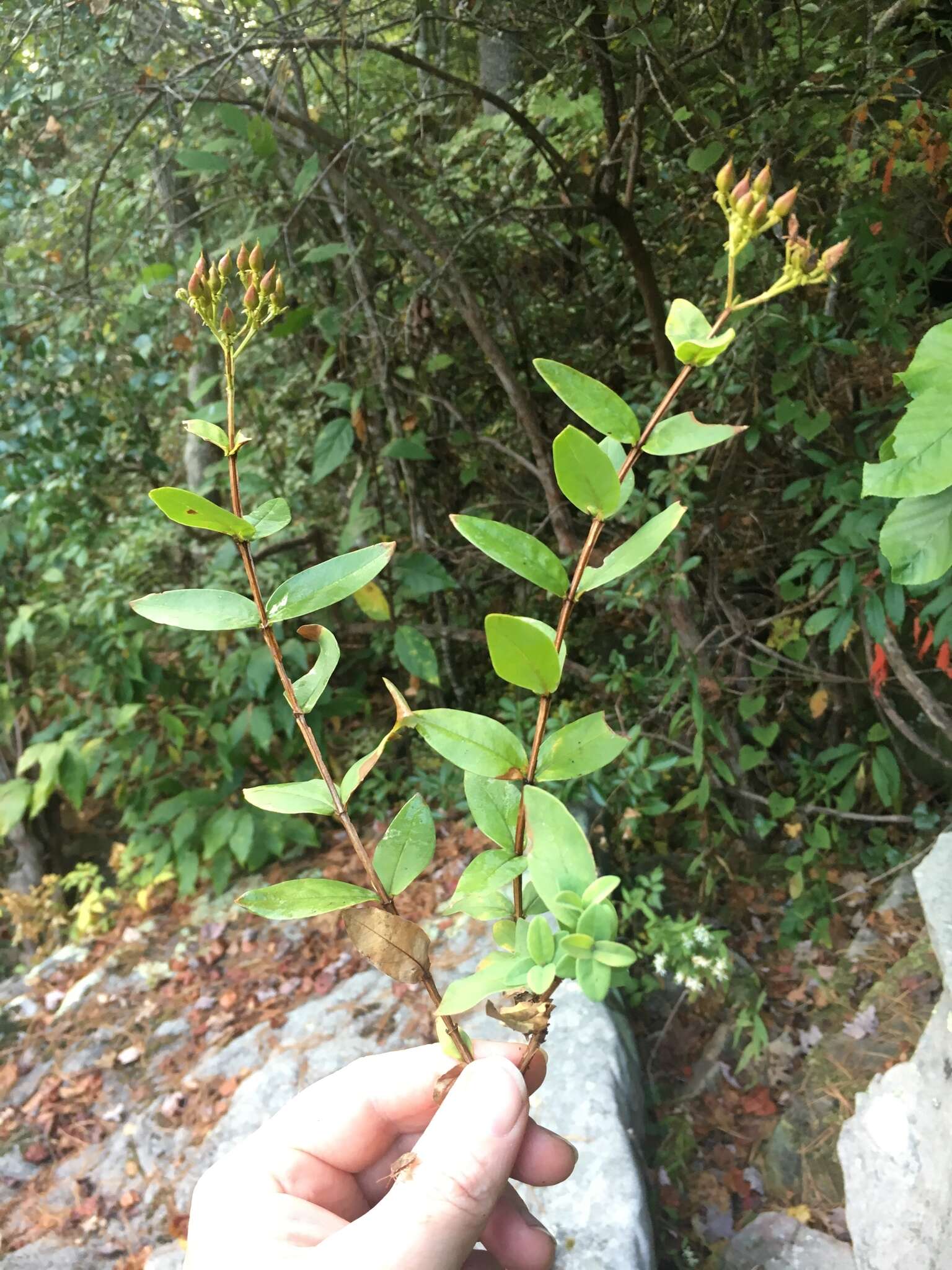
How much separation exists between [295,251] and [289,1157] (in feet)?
8.14

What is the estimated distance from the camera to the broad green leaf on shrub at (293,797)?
749 millimetres

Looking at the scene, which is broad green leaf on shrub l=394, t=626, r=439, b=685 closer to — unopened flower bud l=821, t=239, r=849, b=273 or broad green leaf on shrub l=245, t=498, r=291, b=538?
broad green leaf on shrub l=245, t=498, r=291, b=538

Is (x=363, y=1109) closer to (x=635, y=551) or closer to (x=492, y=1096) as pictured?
(x=492, y=1096)

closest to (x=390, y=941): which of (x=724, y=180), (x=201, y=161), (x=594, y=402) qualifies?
(x=594, y=402)

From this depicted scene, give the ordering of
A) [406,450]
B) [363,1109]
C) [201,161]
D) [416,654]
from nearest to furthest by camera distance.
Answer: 1. [363,1109]
2. [201,161]
3. [406,450]
4. [416,654]

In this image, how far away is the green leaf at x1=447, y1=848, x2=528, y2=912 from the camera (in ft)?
2.33

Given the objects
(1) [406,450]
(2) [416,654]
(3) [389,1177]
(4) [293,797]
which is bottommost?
(2) [416,654]

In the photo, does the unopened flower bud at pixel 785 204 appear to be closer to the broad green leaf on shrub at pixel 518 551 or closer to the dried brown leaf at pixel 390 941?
the broad green leaf on shrub at pixel 518 551

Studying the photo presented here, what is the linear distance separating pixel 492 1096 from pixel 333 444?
2082mm

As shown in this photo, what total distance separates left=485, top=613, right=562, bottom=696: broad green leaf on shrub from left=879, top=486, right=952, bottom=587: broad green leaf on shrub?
451mm

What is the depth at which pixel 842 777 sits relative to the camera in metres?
2.36

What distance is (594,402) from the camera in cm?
68

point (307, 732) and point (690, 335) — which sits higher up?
point (690, 335)

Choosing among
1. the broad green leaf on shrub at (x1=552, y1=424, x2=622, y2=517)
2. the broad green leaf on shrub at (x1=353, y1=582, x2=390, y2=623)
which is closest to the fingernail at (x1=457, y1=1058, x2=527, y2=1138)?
the broad green leaf on shrub at (x1=552, y1=424, x2=622, y2=517)
